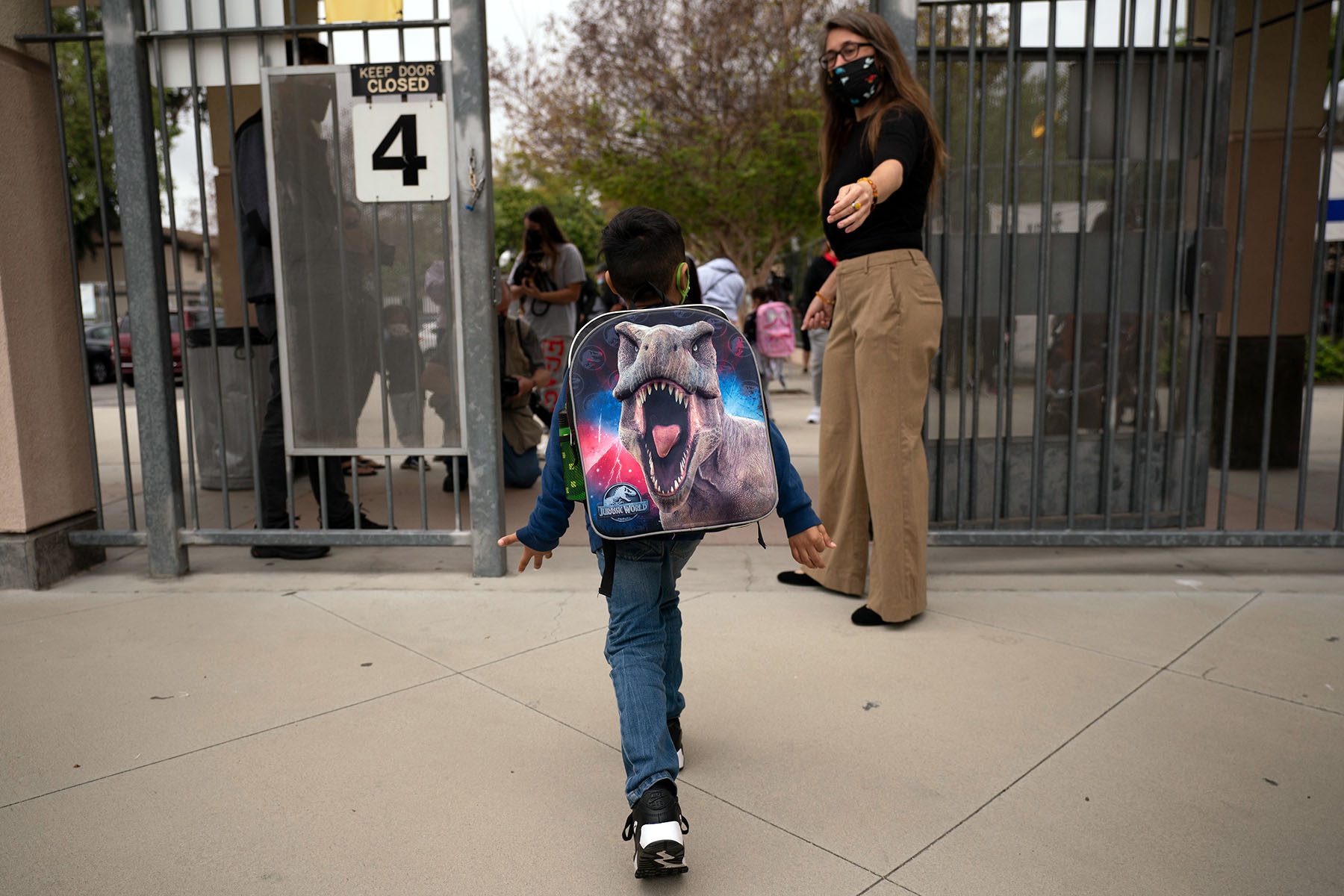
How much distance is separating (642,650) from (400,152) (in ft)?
8.92

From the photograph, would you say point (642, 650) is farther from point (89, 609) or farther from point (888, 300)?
point (89, 609)

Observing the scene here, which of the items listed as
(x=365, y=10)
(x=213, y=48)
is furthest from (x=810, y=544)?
(x=213, y=48)

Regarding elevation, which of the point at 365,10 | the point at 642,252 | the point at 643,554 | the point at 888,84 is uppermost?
the point at 365,10

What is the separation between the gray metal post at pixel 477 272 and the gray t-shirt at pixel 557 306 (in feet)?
9.12

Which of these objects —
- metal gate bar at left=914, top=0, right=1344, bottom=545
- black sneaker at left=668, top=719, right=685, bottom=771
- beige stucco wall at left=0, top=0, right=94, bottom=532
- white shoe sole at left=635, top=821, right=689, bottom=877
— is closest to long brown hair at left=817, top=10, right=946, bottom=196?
metal gate bar at left=914, top=0, right=1344, bottom=545

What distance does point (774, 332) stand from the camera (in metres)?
13.7

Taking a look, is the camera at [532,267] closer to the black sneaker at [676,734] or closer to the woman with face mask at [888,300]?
the woman with face mask at [888,300]

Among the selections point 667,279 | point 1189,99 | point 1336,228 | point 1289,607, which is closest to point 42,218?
point 667,279

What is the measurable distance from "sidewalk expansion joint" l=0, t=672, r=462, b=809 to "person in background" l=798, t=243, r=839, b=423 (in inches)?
78.8

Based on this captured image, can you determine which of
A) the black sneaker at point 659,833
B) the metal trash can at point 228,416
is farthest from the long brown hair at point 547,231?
the black sneaker at point 659,833

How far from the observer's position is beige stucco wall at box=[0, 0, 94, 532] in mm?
4105

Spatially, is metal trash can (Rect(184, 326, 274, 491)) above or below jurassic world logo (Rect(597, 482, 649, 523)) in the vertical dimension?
below

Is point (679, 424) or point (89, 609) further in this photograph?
point (89, 609)

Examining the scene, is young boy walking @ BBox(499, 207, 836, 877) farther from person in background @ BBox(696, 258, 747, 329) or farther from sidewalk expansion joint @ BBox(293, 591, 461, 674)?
person in background @ BBox(696, 258, 747, 329)
